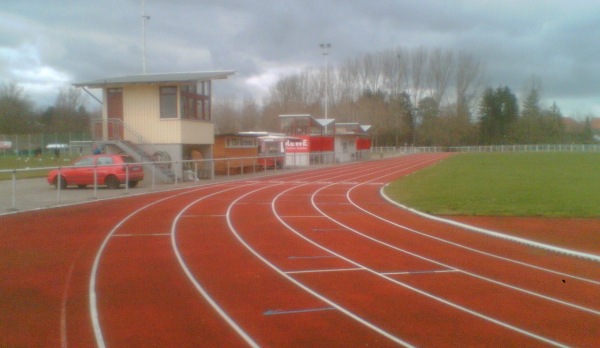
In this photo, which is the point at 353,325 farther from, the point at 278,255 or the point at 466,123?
the point at 466,123

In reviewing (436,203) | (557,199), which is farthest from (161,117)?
(557,199)

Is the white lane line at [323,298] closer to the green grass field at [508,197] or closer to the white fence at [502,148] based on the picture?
the green grass field at [508,197]

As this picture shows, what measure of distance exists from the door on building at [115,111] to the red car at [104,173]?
620cm

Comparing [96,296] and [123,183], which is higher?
[123,183]

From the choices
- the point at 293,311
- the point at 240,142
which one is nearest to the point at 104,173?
the point at 240,142

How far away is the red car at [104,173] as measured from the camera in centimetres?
2472

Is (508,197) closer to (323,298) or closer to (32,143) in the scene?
(323,298)

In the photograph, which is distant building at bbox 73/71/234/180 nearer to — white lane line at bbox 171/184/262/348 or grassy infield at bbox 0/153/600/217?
grassy infield at bbox 0/153/600/217

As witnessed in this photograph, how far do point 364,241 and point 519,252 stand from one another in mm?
3238

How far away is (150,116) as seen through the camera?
3186 centimetres

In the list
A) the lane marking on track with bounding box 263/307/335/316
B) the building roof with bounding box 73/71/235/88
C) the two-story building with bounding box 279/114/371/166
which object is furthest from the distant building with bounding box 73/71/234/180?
the lane marking on track with bounding box 263/307/335/316

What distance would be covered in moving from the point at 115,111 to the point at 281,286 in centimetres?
2666

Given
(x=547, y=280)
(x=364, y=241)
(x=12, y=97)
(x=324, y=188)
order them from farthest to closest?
(x=12, y=97)
(x=324, y=188)
(x=364, y=241)
(x=547, y=280)

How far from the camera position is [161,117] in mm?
31766
